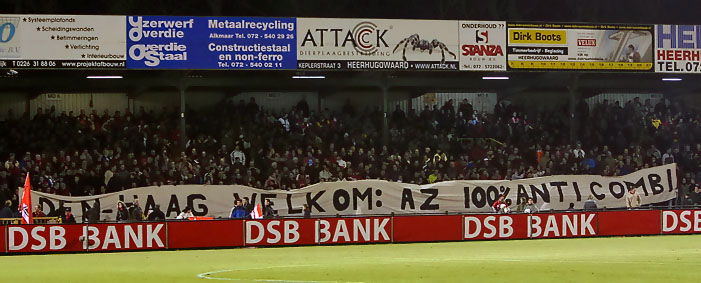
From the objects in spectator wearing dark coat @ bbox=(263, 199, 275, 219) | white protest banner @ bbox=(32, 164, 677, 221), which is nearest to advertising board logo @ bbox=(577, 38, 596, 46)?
white protest banner @ bbox=(32, 164, 677, 221)

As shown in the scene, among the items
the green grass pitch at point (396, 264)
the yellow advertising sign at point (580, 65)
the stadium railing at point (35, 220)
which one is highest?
the yellow advertising sign at point (580, 65)

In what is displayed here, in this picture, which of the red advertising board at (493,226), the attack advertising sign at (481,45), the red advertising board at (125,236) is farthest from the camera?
the attack advertising sign at (481,45)

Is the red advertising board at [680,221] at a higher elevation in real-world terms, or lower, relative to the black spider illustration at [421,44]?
lower

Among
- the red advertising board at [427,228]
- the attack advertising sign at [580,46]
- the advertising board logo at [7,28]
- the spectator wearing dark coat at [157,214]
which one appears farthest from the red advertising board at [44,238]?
the attack advertising sign at [580,46]

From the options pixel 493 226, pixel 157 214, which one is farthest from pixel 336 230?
pixel 157 214

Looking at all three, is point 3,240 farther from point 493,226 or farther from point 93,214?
point 493,226

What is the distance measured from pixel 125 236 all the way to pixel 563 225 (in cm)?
1240

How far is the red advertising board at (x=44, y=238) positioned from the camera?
2394cm

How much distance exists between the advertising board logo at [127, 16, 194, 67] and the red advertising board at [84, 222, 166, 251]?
26.9ft

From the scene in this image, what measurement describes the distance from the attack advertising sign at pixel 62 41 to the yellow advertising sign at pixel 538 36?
1330 cm

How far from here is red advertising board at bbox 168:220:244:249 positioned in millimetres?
25203

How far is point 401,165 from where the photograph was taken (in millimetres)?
33281

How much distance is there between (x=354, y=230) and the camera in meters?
26.5

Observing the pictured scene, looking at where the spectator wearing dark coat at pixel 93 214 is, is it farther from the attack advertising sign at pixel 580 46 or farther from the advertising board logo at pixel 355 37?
the attack advertising sign at pixel 580 46
